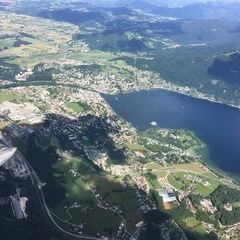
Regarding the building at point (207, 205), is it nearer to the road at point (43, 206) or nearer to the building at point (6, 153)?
the road at point (43, 206)

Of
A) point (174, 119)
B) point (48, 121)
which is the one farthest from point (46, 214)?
point (174, 119)

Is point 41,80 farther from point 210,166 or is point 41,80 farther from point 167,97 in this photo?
point 210,166

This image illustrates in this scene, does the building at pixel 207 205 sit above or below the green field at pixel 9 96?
above

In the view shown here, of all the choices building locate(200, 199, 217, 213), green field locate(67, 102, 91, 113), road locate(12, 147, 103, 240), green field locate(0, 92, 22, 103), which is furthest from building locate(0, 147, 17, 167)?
green field locate(0, 92, 22, 103)

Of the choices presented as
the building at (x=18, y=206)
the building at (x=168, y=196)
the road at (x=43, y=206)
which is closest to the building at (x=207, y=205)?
the building at (x=168, y=196)

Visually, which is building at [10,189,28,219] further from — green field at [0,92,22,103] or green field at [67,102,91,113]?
green field at [0,92,22,103]

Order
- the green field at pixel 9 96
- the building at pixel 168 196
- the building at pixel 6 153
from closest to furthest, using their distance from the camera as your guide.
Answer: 1. the building at pixel 168 196
2. the building at pixel 6 153
3. the green field at pixel 9 96

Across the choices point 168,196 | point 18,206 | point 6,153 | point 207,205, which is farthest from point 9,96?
point 207,205
